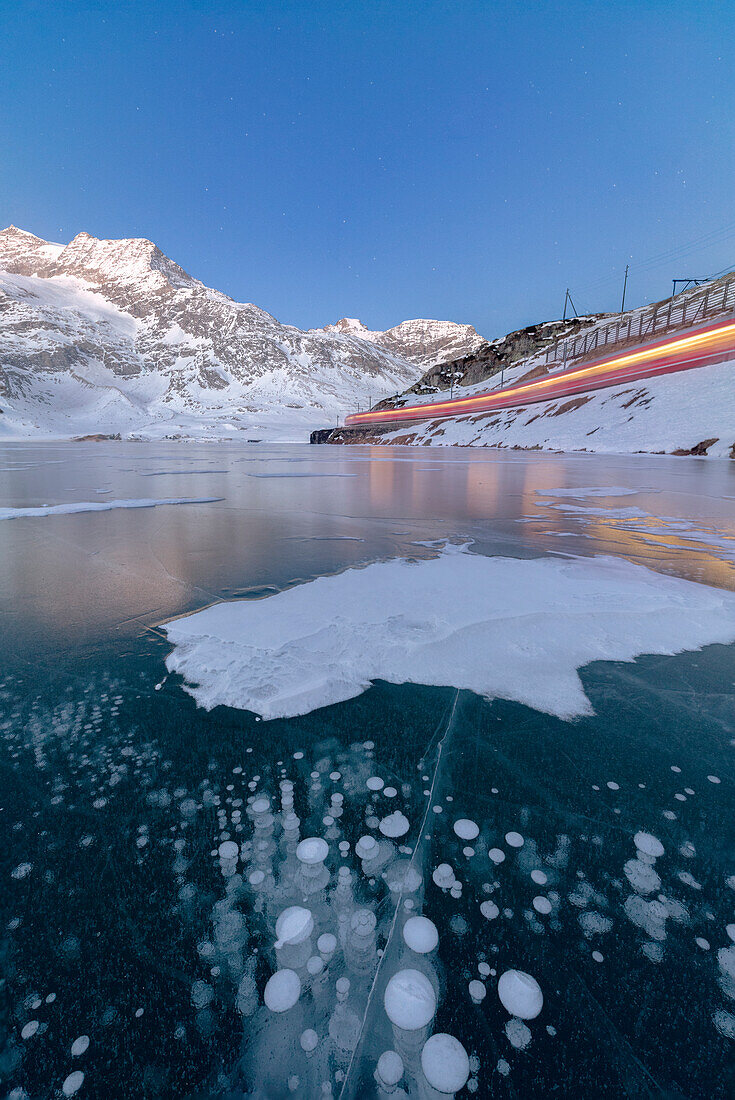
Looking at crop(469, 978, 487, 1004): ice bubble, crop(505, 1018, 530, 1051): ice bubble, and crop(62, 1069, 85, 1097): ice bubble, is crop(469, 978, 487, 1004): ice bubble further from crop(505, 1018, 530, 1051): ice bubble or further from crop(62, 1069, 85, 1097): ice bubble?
crop(62, 1069, 85, 1097): ice bubble

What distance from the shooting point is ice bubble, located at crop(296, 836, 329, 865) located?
3.90ft

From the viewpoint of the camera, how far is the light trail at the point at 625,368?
83.8 feet

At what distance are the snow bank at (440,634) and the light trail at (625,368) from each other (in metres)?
30.3

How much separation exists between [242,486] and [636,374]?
30621 millimetres

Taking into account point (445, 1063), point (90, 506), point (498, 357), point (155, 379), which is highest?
point (155, 379)

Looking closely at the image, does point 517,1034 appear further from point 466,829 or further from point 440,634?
point 440,634

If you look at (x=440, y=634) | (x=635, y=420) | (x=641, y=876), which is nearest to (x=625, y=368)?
(x=635, y=420)

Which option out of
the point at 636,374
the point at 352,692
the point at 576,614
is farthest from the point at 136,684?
the point at 636,374

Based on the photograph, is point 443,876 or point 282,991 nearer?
point 282,991

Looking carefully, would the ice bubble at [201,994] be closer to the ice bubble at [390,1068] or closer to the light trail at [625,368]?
the ice bubble at [390,1068]

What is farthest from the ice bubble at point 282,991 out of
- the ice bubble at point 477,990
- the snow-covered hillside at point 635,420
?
the snow-covered hillside at point 635,420

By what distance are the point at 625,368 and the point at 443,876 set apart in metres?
37.8

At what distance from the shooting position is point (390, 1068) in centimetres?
82

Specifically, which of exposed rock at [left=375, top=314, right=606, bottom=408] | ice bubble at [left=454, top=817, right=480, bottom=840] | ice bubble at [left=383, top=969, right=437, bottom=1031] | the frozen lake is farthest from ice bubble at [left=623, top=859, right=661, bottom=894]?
exposed rock at [left=375, top=314, right=606, bottom=408]
